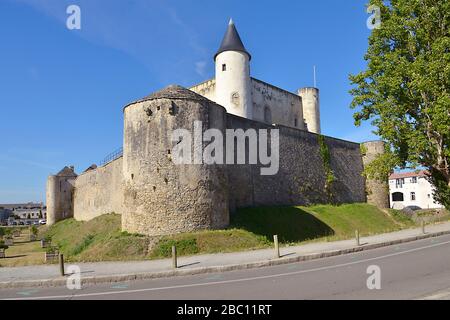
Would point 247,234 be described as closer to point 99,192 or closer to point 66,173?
point 99,192

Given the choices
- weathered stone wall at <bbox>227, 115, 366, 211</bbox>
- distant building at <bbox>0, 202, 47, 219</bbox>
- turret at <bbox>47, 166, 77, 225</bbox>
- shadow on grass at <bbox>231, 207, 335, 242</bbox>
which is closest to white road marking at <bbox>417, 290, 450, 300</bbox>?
shadow on grass at <bbox>231, 207, 335, 242</bbox>

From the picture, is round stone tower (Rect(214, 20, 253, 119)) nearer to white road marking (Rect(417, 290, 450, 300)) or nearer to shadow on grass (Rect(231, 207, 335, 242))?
shadow on grass (Rect(231, 207, 335, 242))

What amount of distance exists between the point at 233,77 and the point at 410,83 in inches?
628

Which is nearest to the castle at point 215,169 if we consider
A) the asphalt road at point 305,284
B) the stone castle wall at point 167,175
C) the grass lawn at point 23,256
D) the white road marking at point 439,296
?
the stone castle wall at point 167,175

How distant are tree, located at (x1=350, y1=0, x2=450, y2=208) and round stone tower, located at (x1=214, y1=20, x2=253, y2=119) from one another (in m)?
12.2

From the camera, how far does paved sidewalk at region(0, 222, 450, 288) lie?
972cm

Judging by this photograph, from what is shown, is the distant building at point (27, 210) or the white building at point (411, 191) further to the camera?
the distant building at point (27, 210)

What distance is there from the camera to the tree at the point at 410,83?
59.6ft

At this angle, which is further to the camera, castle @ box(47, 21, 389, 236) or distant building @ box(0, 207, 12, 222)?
distant building @ box(0, 207, 12, 222)

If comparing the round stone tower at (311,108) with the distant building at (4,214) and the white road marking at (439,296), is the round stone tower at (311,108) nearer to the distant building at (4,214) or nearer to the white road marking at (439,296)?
the white road marking at (439,296)

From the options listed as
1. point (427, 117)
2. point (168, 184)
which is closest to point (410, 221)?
point (427, 117)

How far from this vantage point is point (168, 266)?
1134cm

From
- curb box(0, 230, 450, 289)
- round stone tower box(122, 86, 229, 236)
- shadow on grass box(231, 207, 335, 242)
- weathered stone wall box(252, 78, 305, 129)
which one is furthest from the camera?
weathered stone wall box(252, 78, 305, 129)

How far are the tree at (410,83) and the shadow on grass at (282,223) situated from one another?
17.2 ft
